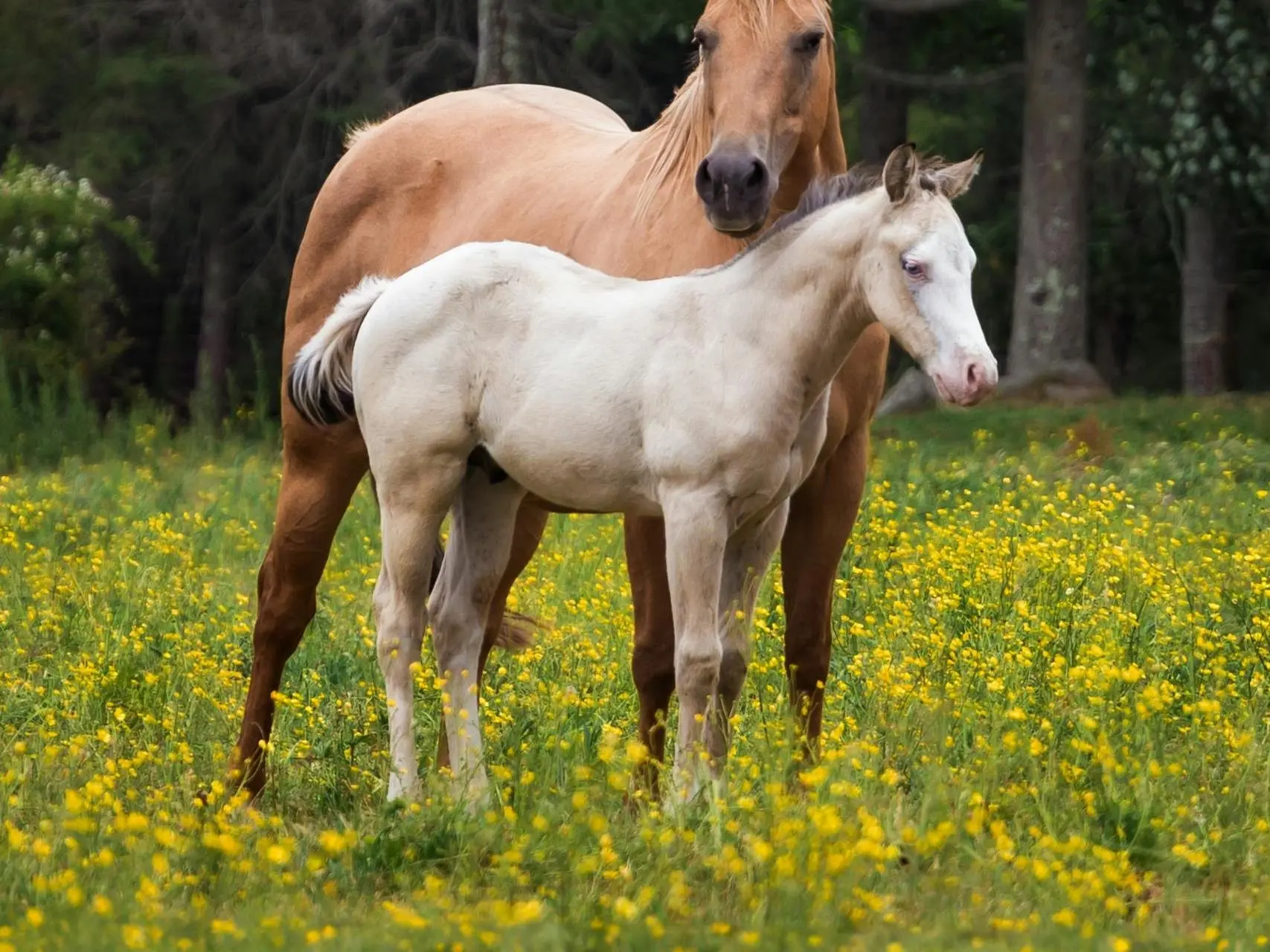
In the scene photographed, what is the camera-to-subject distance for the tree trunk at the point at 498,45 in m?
15.2

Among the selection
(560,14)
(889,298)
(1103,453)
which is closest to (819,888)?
(889,298)

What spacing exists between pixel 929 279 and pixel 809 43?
3.87 ft

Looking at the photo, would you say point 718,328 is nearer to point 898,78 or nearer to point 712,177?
point 712,177

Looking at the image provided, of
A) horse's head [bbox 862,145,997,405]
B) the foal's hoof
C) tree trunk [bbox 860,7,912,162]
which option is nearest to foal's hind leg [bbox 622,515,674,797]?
the foal's hoof

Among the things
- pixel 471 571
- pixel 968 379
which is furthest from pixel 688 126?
pixel 968 379

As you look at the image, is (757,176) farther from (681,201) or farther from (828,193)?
(681,201)

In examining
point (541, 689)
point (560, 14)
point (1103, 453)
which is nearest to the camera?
point (541, 689)

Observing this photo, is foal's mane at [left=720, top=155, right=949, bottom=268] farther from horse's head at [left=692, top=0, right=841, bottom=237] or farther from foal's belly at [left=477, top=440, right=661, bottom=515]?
foal's belly at [left=477, top=440, right=661, bottom=515]

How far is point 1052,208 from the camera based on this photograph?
51.9ft

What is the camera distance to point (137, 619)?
22.3 ft

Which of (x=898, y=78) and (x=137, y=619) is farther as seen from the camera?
(x=898, y=78)

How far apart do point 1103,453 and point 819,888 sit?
8605mm

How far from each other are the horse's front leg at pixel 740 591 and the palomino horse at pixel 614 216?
330mm

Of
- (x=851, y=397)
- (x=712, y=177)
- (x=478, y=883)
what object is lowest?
(x=478, y=883)
